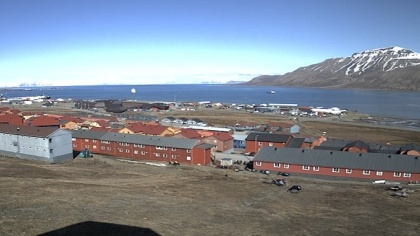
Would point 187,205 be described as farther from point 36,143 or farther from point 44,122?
point 44,122

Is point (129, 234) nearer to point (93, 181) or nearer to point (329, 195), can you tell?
point (93, 181)

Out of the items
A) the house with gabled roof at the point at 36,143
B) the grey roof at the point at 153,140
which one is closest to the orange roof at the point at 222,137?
the grey roof at the point at 153,140

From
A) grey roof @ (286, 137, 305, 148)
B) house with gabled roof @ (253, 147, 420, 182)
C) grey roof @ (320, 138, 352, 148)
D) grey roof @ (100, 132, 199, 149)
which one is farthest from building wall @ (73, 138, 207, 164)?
grey roof @ (320, 138, 352, 148)

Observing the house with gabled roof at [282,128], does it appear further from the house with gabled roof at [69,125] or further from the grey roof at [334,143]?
the house with gabled roof at [69,125]

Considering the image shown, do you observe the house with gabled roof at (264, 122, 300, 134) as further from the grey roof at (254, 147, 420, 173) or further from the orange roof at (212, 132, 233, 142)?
the grey roof at (254, 147, 420, 173)

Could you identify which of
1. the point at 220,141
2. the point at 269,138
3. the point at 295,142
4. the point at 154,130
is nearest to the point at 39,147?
the point at 154,130
